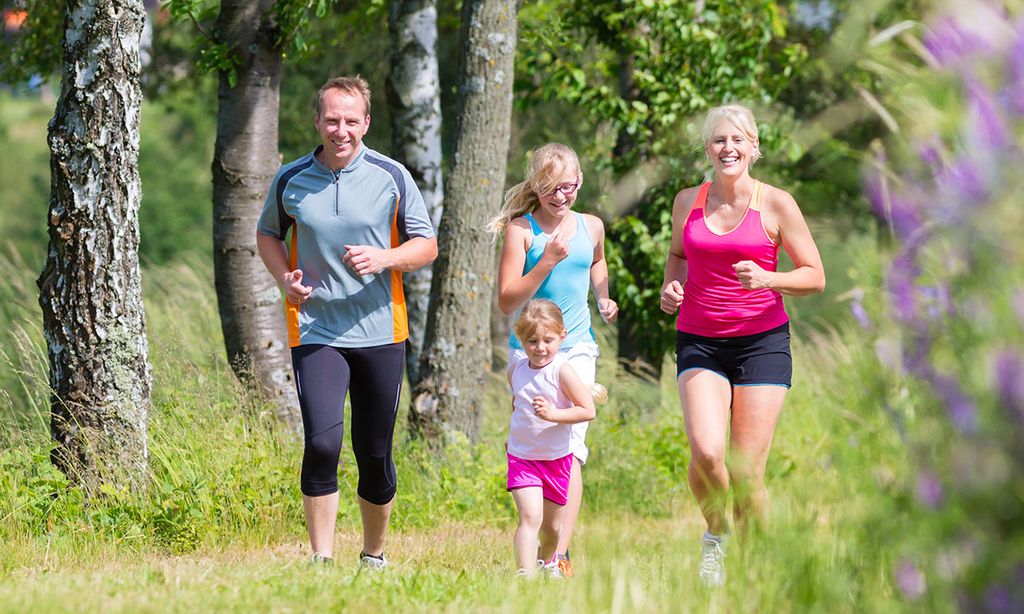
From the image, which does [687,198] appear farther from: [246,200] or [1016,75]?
[246,200]

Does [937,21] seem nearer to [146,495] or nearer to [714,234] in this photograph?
[714,234]

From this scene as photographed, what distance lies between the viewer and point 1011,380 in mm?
2533

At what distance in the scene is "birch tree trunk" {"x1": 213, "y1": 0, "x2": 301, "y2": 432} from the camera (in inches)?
305

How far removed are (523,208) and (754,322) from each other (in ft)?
3.81

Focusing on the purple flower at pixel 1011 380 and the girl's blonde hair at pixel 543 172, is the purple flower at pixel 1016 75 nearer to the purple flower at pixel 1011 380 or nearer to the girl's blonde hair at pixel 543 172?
the purple flower at pixel 1011 380

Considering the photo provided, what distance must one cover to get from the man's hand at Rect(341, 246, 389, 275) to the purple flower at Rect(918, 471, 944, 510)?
2793 millimetres

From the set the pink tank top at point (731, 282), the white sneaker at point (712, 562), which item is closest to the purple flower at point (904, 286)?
the white sneaker at point (712, 562)

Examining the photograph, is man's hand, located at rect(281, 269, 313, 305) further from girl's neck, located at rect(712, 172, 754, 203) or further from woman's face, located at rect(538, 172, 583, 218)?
girl's neck, located at rect(712, 172, 754, 203)

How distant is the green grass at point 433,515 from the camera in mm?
3438

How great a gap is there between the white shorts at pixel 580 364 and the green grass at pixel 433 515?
14.2 inches

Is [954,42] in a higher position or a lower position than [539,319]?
higher

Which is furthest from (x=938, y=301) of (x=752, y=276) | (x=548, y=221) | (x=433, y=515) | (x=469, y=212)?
(x=469, y=212)

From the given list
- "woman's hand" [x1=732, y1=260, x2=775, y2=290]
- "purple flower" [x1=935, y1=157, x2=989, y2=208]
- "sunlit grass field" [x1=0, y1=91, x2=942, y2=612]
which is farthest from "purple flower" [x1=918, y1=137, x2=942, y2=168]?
"woman's hand" [x1=732, y1=260, x2=775, y2=290]

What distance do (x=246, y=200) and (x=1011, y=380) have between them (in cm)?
593
